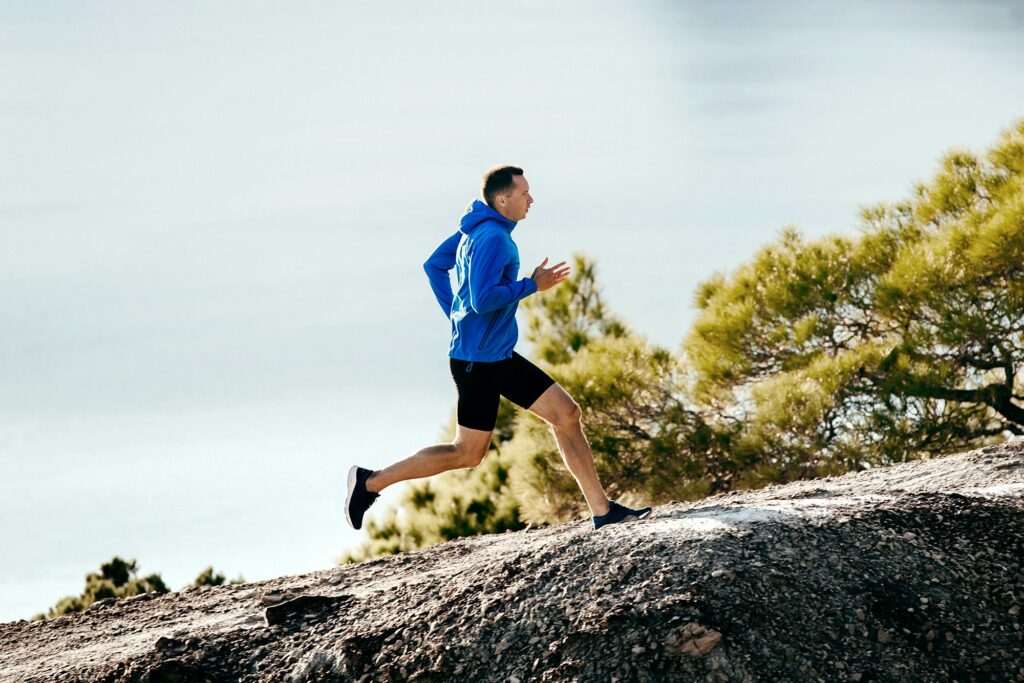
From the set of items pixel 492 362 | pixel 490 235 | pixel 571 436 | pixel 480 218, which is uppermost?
pixel 480 218

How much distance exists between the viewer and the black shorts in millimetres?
5742

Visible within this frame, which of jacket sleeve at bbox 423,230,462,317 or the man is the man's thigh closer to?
the man

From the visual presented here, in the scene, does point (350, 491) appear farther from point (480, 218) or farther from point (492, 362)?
point (480, 218)

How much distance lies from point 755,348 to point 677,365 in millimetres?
877

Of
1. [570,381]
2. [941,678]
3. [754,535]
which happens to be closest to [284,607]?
[754,535]

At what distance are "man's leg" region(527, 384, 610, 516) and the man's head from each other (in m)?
0.90

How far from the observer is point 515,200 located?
5828 millimetres

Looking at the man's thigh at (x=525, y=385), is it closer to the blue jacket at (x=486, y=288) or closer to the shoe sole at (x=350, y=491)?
the blue jacket at (x=486, y=288)

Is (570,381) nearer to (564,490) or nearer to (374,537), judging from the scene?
(564,490)

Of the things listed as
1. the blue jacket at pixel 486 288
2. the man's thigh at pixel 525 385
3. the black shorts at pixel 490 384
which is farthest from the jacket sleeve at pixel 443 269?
the man's thigh at pixel 525 385

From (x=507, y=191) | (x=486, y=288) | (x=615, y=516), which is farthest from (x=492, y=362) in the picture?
(x=615, y=516)

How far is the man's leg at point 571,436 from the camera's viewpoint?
5.77 meters

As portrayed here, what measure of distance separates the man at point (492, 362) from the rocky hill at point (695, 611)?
551mm

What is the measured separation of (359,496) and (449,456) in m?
0.65
